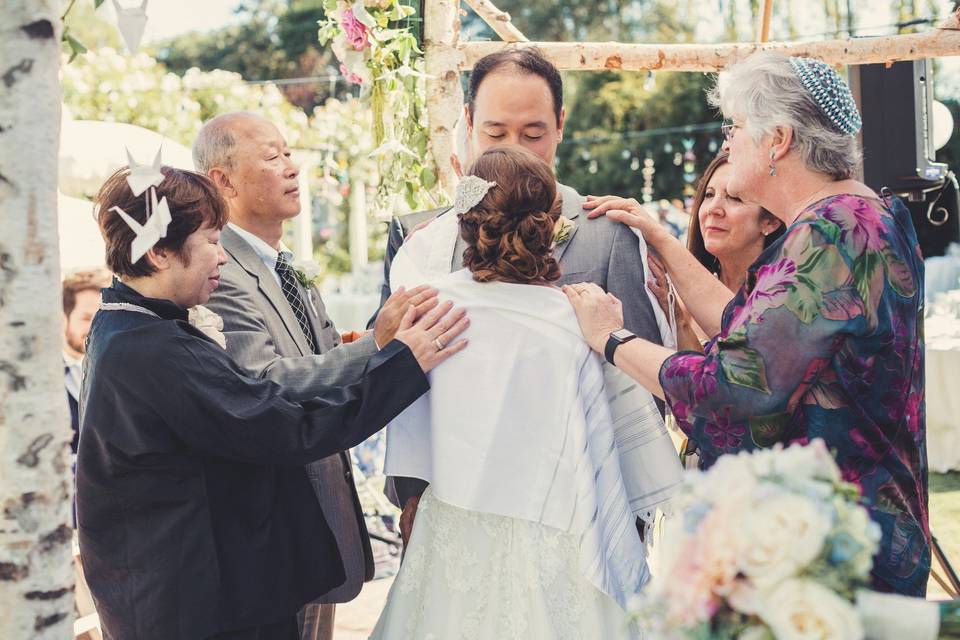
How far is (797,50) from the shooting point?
4883mm

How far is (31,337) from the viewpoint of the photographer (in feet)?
4.91

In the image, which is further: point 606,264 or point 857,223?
point 606,264

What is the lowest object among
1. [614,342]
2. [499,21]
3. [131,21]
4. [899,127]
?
[614,342]

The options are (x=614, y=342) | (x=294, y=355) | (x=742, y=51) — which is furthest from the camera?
(x=742, y=51)

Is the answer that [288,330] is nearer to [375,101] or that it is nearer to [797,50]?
[375,101]

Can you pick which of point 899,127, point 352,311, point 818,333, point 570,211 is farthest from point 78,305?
point 352,311

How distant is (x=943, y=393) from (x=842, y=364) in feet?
18.9

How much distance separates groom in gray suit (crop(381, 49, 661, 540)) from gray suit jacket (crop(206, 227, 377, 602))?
212mm

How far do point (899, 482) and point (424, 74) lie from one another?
2762 mm

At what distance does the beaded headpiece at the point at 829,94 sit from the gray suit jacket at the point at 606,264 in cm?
60

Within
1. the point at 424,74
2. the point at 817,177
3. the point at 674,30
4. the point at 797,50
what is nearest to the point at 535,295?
the point at 817,177

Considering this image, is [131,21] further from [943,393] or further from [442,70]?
[943,393]

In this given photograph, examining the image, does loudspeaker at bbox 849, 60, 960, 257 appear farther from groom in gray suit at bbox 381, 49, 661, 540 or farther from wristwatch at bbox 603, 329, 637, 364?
wristwatch at bbox 603, 329, 637, 364

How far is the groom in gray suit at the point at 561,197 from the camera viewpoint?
2.45 m
